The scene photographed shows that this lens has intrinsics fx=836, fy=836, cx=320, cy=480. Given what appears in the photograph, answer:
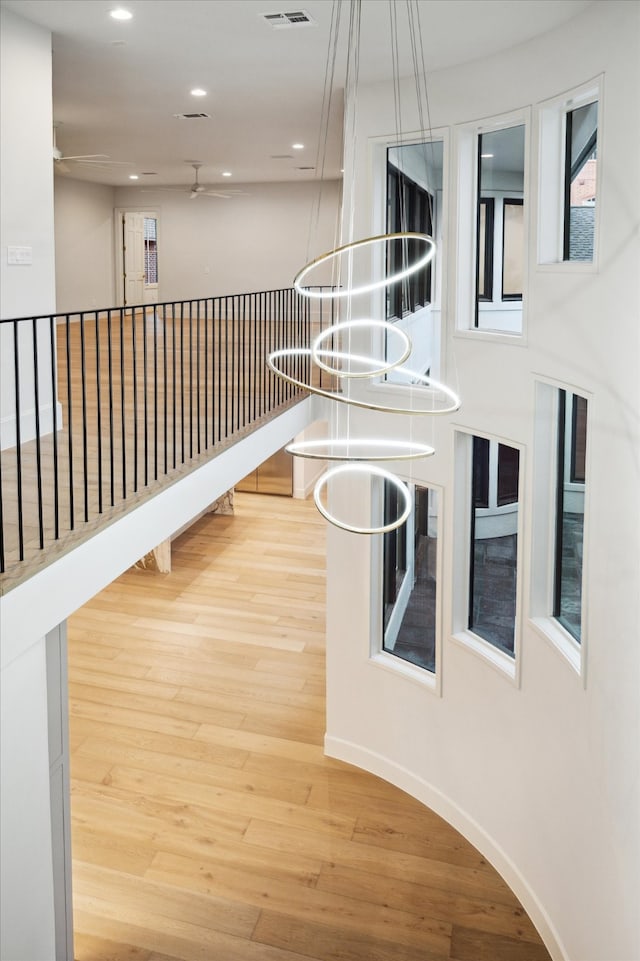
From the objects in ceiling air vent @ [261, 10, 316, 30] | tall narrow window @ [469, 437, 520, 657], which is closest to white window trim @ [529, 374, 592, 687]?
tall narrow window @ [469, 437, 520, 657]

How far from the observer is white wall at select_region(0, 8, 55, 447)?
5445mm

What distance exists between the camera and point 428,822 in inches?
268

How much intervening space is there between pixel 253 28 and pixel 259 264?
33.3ft

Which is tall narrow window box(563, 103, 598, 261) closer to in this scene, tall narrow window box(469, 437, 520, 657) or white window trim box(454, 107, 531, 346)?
white window trim box(454, 107, 531, 346)

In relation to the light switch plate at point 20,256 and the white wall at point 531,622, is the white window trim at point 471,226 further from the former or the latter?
the light switch plate at point 20,256

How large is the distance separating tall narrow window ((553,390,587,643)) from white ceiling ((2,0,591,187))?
7.92 ft

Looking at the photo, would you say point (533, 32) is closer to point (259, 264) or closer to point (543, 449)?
point (543, 449)

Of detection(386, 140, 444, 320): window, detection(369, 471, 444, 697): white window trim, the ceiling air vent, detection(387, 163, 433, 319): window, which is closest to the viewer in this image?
the ceiling air vent

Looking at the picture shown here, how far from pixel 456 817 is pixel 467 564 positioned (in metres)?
2.04

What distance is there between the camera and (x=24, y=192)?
5703mm

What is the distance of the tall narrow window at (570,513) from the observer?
5465mm

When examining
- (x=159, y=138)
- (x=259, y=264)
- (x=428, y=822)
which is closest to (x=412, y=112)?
(x=159, y=138)

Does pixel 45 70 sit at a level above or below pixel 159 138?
below

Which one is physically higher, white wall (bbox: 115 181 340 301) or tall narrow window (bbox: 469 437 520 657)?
white wall (bbox: 115 181 340 301)
